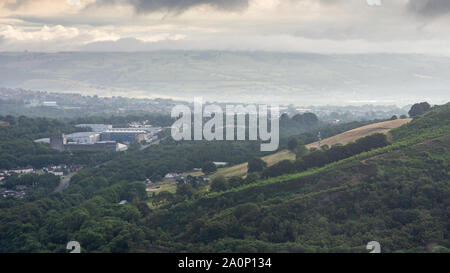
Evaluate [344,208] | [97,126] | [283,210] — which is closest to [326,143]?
[344,208]

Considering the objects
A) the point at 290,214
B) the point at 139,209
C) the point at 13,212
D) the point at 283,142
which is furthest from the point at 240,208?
the point at 283,142

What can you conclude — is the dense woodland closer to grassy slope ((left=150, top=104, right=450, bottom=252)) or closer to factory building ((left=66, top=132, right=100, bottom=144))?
grassy slope ((left=150, top=104, right=450, bottom=252))

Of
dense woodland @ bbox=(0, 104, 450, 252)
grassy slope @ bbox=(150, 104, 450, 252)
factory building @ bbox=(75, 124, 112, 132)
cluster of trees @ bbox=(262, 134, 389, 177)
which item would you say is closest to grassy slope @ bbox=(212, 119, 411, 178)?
dense woodland @ bbox=(0, 104, 450, 252)

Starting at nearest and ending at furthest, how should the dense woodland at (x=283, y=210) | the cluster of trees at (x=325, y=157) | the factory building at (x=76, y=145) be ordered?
the dense woodland at (x=283, y=210) → the cluster of trees at (x=325, y=157) → the factory building at (x=76, y=145)

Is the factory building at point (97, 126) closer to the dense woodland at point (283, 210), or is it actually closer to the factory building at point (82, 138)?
the factory building at point (82, 138)

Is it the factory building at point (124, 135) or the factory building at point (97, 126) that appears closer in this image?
the factory building at point (124, 135)

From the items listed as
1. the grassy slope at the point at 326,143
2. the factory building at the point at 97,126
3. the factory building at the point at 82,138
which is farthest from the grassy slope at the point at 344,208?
the factory building at the point at 97,126

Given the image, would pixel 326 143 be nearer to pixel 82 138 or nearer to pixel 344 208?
pixel 344 208
